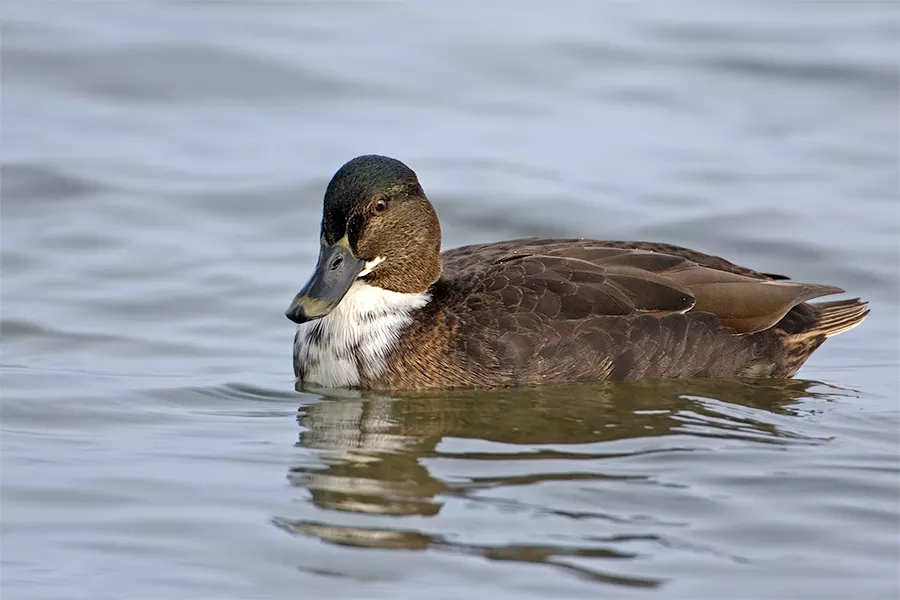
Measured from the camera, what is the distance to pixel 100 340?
11.3 metres

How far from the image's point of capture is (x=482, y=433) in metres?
9.17

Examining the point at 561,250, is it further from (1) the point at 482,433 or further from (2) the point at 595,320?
(1) the point at 482,433

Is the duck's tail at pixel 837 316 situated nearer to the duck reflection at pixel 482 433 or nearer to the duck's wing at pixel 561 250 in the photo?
the duck's wing at pixel 561 250

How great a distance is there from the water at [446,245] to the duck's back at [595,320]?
0.20 meters

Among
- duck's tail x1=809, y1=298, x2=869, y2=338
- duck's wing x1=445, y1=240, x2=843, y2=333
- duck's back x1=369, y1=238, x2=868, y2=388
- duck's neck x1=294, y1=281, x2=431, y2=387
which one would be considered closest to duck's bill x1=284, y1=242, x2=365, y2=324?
duck's neck x1=294, y1=281, x2=431, y2=387

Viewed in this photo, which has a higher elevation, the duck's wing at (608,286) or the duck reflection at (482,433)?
the duck's wing at (608,286)

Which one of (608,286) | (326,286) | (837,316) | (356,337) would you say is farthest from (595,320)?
(837,316)

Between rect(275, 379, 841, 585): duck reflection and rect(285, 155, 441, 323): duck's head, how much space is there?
0.71 meters

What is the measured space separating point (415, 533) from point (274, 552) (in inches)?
26.2

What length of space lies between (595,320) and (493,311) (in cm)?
65

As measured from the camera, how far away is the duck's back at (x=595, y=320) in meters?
10.1

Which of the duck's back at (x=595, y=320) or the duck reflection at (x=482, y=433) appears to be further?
the duck's back at (x=595, y=320)

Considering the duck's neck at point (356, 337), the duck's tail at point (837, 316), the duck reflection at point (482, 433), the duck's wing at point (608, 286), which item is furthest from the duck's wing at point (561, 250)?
the duck reflection at point (482, 433)

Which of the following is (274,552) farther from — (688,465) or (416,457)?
(688,465)
